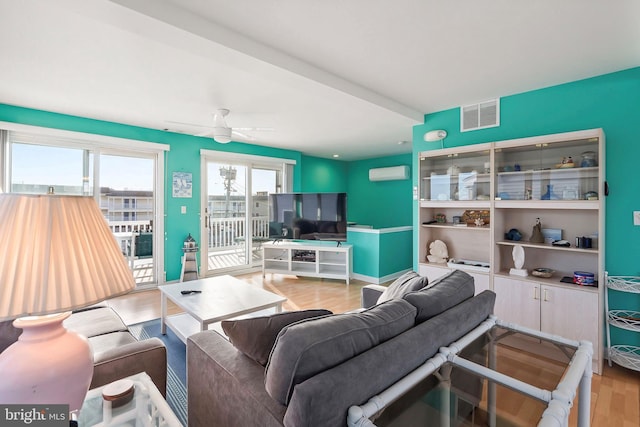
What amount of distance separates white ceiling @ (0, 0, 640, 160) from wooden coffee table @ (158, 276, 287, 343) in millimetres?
1864

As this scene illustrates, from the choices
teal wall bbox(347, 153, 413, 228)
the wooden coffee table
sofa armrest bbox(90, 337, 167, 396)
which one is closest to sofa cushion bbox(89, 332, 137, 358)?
sofa armrest bbox(90, 337, 167, 396)

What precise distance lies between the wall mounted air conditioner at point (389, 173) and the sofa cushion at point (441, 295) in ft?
14.6

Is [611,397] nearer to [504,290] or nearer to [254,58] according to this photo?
[504,290]

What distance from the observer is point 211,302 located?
2.67m

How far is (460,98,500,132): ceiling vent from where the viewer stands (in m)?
3.24

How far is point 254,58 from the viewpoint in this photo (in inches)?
84.0

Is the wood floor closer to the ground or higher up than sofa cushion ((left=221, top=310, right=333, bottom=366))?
closer to the ground

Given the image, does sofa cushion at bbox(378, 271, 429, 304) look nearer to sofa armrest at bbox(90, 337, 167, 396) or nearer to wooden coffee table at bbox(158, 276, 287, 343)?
wooden coffee table at bbox(158, 276, 287, 343)

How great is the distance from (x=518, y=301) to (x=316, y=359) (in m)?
2.48

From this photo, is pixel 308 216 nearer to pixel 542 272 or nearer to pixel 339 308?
pixel 339 308

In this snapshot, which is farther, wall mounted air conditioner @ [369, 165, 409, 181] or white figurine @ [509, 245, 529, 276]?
wall mounted air conditioner @ [369, 165, 409, 181]

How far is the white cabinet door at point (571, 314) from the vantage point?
236 cm

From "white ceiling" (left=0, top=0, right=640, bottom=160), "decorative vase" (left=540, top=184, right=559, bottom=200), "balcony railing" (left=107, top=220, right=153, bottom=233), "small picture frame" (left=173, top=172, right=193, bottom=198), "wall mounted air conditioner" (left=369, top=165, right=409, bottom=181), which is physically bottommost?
"balcony railing" (left=107, top=220, right=153, bottom=233)

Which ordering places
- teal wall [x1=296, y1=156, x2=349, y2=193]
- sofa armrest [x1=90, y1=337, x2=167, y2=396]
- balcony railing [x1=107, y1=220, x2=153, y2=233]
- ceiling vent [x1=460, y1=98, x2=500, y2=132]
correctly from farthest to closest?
1. teal wall [x1=296, y1=156, x2=349, y2=193]
2. balcony railing [x1=107, y1=220, x2=153, y2=233]
3. ceiling vent [x1=460, y1=98, x2=500, y2=132]
4. sofa armrest [x1=90, y1=337, x2=167, y2=396]
